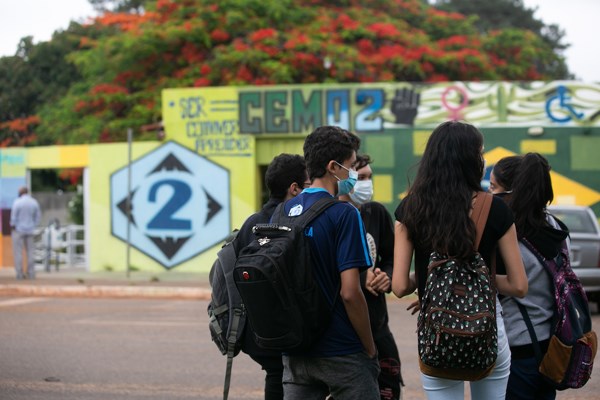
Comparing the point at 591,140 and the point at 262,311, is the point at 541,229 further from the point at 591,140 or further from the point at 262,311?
the point at 591,140

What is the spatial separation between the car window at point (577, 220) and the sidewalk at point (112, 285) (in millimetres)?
6508

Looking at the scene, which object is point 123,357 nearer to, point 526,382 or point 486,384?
point 526,382

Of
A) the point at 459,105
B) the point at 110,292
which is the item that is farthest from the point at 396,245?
the point at 459,105

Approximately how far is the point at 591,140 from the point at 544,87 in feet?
4.71

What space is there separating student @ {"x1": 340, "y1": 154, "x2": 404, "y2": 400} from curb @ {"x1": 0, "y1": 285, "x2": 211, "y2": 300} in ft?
36.8

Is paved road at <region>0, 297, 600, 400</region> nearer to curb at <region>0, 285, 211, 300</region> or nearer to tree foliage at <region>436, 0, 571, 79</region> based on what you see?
curb at <region>0, 285, 211, 300</region>

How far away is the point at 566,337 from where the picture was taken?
14.6 ft

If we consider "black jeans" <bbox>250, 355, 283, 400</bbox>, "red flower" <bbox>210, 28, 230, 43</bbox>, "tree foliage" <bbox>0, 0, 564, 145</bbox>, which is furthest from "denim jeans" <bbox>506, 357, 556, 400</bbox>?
"red flower" <bbox>210, 28, 230, 43</bbox>

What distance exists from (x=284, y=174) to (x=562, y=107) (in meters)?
14.9

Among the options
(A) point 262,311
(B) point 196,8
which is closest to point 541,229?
(A) point 262,311

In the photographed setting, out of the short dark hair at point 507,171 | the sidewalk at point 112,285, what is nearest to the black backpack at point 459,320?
the short dark hair at point 507,171

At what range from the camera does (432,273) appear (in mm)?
3854

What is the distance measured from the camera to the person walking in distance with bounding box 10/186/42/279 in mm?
19062

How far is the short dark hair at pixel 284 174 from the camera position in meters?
5.09
